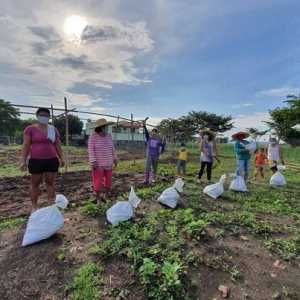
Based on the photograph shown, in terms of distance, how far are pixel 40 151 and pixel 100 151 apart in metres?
0.96

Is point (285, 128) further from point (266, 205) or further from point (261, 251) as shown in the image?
point (261, 251)

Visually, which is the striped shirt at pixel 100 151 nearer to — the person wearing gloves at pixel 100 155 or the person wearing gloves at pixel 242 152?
the person wearing gloves at pixel 100 155

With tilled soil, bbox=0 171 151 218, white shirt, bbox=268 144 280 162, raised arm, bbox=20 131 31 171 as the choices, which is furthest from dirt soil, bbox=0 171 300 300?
white shirt, bbox=268 144 280 162

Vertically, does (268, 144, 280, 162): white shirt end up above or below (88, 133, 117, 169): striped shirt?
below

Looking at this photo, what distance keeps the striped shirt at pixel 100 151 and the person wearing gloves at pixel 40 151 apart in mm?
637

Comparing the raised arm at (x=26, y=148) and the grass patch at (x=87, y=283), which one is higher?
the raised arm at (x=26, y=148)

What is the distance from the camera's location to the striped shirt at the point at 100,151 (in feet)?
14.9

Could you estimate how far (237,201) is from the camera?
5219 mm

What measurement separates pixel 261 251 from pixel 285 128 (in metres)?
27.8

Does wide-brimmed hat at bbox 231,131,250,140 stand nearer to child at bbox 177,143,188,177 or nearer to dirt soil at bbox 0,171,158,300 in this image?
child at bbox 177,143,188,177

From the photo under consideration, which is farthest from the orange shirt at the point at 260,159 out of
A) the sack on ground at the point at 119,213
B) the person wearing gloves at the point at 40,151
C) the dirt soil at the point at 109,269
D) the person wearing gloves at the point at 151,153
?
the person wearing gloves at the point at 40,151

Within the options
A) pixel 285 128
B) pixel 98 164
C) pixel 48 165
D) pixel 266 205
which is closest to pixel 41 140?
pixel 48 165

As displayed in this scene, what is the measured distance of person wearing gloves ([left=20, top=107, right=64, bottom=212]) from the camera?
3832mm

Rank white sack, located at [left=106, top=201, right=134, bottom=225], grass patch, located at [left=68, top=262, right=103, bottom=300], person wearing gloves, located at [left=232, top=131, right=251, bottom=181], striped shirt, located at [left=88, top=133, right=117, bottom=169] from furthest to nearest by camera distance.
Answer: person wearing gloves, located at [left=232, top=131, right=251, bottom=181]
striped shirt, located at [left=88, top=133, right=117, bottom=169]
white sack, located at [left=106, top=201, right=134, bottom=225]
grass patch, located at [left=68, top=262, right=103, bottom=300]
